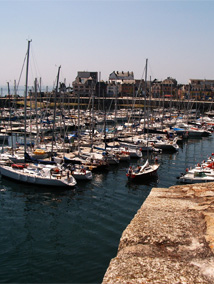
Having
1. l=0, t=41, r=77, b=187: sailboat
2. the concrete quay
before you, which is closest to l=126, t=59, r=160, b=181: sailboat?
l=0, t=41, r=77, b=187: sailboat

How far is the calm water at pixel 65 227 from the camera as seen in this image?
18.4 m

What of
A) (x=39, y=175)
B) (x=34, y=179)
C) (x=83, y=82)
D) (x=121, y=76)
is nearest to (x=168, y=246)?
(x=34, y=179)

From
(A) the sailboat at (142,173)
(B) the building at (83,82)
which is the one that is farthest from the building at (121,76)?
(A) the sailboat at (142,173)

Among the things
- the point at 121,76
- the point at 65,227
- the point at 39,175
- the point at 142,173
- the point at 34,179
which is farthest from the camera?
the point at 121,76

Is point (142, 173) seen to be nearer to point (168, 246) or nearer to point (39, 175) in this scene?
point (39, 175)

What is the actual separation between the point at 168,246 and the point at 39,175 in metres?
21.0

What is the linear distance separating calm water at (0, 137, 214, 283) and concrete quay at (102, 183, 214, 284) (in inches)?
131

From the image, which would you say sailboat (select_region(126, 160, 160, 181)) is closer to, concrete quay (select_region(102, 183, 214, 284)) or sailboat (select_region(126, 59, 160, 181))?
sailboat (select_region(126, 59, 160, 181))

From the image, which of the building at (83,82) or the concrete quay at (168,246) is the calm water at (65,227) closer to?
the concrete quay at (168,246)

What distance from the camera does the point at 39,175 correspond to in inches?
1339

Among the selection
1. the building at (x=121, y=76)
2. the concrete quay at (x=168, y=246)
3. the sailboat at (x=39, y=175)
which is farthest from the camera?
the building at (x=121, y=76)

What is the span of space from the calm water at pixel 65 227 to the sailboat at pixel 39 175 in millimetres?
877

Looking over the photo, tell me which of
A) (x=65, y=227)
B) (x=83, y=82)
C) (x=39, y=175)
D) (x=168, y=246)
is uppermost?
(x=83, y=82)

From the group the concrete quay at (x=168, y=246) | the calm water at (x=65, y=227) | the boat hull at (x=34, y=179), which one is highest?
the concrete quay at (x=168, y=246)
